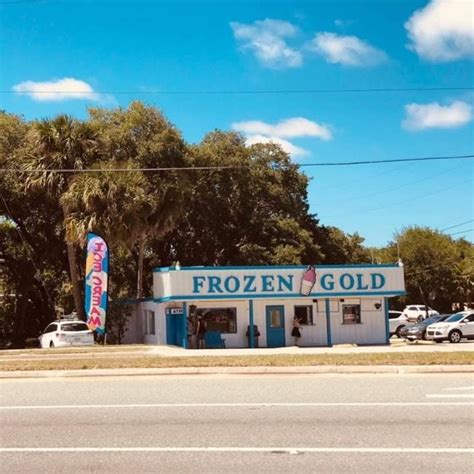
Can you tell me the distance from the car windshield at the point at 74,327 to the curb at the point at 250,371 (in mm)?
13005

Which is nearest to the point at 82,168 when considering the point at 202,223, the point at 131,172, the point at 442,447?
the point at 131,172

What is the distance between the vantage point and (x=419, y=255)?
65688 mm

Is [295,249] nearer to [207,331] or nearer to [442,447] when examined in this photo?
[207,331]

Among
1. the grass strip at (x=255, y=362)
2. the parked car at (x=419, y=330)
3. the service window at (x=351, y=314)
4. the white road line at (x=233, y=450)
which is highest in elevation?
the service window at (x=351, y=314)

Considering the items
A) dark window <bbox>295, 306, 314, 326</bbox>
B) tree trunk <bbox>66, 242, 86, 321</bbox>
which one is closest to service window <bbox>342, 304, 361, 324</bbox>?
dark window <bbox>295, 306, 314, 326</bbox>

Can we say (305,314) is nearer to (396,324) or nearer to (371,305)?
(371,305)

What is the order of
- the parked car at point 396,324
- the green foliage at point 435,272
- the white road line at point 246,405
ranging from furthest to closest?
1. the green foliage at point 435,272
2. the parked car at point 396,324
3. the white road line at point 246,405

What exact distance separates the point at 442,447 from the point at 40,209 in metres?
33.8

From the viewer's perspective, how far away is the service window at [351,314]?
33.2 metres

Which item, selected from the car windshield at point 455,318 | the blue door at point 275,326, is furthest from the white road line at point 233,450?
the car windshield at point 455,318

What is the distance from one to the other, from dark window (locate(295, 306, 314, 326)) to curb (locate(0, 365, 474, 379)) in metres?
15.9

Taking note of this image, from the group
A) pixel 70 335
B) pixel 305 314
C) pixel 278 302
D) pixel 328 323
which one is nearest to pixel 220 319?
pixel 278 302

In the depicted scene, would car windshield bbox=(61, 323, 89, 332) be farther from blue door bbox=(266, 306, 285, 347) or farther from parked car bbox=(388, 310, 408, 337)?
parked car bbox=(388, 310, 408, 337)

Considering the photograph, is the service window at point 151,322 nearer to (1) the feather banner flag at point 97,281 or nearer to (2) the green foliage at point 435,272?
(1) the feather banner flag at point 97,281
